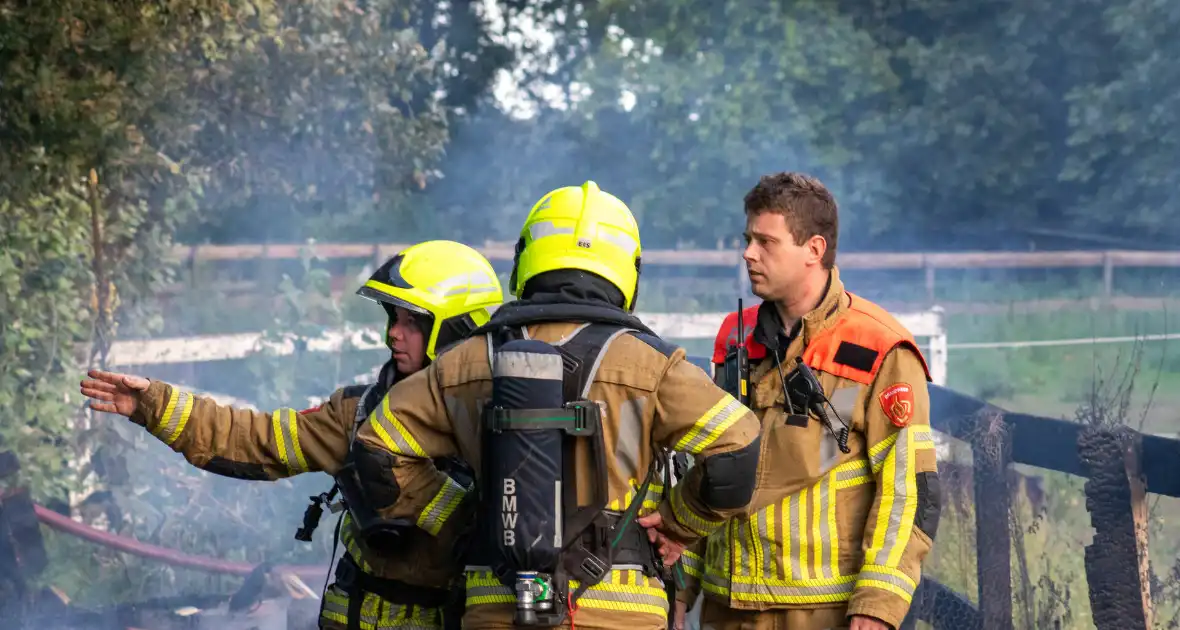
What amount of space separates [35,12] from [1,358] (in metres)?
2.88

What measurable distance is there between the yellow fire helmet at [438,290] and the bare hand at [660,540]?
3.10ft

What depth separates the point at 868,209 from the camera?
43.9 feet

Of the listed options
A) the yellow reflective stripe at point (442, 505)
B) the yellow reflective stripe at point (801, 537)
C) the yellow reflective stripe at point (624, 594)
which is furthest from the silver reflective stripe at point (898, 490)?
the yellow reflective stripe at point (442, 505)

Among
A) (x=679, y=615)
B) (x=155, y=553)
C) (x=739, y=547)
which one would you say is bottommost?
(x=155, y=553)

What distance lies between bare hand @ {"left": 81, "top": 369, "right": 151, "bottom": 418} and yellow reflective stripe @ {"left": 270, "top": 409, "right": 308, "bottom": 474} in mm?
359

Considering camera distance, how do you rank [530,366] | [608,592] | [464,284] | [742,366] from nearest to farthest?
1. [530,366]
2. [608,592]
3. [742,366]
4. [464,284]

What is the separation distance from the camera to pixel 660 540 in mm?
3258

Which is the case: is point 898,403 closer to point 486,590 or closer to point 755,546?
point 755,546

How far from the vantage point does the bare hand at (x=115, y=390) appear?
3.75 meters

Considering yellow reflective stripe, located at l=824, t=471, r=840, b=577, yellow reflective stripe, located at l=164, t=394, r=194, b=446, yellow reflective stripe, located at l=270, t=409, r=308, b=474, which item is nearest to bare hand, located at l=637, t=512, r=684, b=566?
yellow reflective stripe, located at l=824, t=471, r=840, b=577

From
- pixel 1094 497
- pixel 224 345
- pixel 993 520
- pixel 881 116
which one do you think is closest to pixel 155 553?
pixel 224 345

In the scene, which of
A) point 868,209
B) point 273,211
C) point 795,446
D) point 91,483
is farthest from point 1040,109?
point 795,446

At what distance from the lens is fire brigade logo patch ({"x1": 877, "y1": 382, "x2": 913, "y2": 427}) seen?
3461mm

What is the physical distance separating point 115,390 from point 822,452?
1.86 metres
